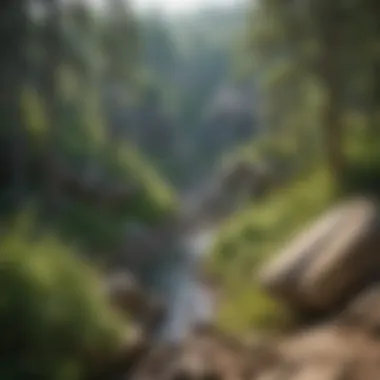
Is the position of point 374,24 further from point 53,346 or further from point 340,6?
point 53,346

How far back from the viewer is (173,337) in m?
1.80

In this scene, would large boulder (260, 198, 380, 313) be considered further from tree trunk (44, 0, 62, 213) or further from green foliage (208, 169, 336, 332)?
tree trunk (44, 0, 62, 213)

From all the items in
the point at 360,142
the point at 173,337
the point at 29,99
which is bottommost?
the point at 173,337

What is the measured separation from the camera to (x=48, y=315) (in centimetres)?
178

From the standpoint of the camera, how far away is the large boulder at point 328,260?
1.82m

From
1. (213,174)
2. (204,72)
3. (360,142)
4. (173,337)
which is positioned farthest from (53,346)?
(360,142)

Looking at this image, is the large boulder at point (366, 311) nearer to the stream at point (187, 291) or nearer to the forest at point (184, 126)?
the forest at point (184, 126)

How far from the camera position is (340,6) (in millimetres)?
1869

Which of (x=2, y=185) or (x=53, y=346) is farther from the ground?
(x=2, y=185)

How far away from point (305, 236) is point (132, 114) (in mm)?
491

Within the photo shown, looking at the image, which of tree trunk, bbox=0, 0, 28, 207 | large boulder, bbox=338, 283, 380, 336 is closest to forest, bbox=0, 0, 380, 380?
tree trunk, bbox=0, 0, 28, 207

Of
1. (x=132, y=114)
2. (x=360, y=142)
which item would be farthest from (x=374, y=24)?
(x=132, y=114)

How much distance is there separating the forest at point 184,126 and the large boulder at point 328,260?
0.10 feet

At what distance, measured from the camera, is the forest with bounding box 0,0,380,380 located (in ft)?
6.04
